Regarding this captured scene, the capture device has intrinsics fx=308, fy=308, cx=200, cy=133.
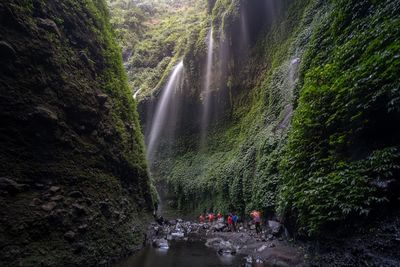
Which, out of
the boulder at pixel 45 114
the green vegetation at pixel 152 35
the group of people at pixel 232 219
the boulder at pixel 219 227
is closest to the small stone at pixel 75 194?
the boulder at pixel 45 114

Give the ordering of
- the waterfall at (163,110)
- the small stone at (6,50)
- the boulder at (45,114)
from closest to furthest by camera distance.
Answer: the small stone at (6,50)
the boulder at (45,114)
the waterfall at (163,110)

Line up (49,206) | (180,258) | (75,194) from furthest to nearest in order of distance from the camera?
1. (180,258)
2. (75,194)
3. (49,206)

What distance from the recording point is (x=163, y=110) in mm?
34594

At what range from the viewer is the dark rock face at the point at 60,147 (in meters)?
6.91

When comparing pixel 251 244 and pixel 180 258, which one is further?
pixel 251 244

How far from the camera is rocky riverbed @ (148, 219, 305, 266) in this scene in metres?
9.51

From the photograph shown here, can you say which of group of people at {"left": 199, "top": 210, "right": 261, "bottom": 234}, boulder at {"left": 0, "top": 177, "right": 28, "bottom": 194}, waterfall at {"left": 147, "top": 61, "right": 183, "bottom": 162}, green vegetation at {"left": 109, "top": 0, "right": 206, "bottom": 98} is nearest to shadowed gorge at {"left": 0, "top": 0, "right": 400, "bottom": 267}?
boulder at {"left": 0, "top": 177, "right": 28, "bottom": 194}

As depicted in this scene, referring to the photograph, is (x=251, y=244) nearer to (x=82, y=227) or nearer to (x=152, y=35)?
(x=82, y=227)

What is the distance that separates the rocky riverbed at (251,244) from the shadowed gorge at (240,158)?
7 centimetres

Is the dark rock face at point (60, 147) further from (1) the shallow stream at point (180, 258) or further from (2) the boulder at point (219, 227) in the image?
(2) the boulder at point (219, 227)

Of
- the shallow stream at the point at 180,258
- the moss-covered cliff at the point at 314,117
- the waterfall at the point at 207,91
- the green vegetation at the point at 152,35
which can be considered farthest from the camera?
the green vegetation at the point at 152,35

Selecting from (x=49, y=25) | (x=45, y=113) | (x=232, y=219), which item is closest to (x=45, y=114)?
(x=45, y=113)

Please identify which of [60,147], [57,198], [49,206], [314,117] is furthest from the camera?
[314,117]

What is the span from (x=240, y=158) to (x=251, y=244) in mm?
8101
